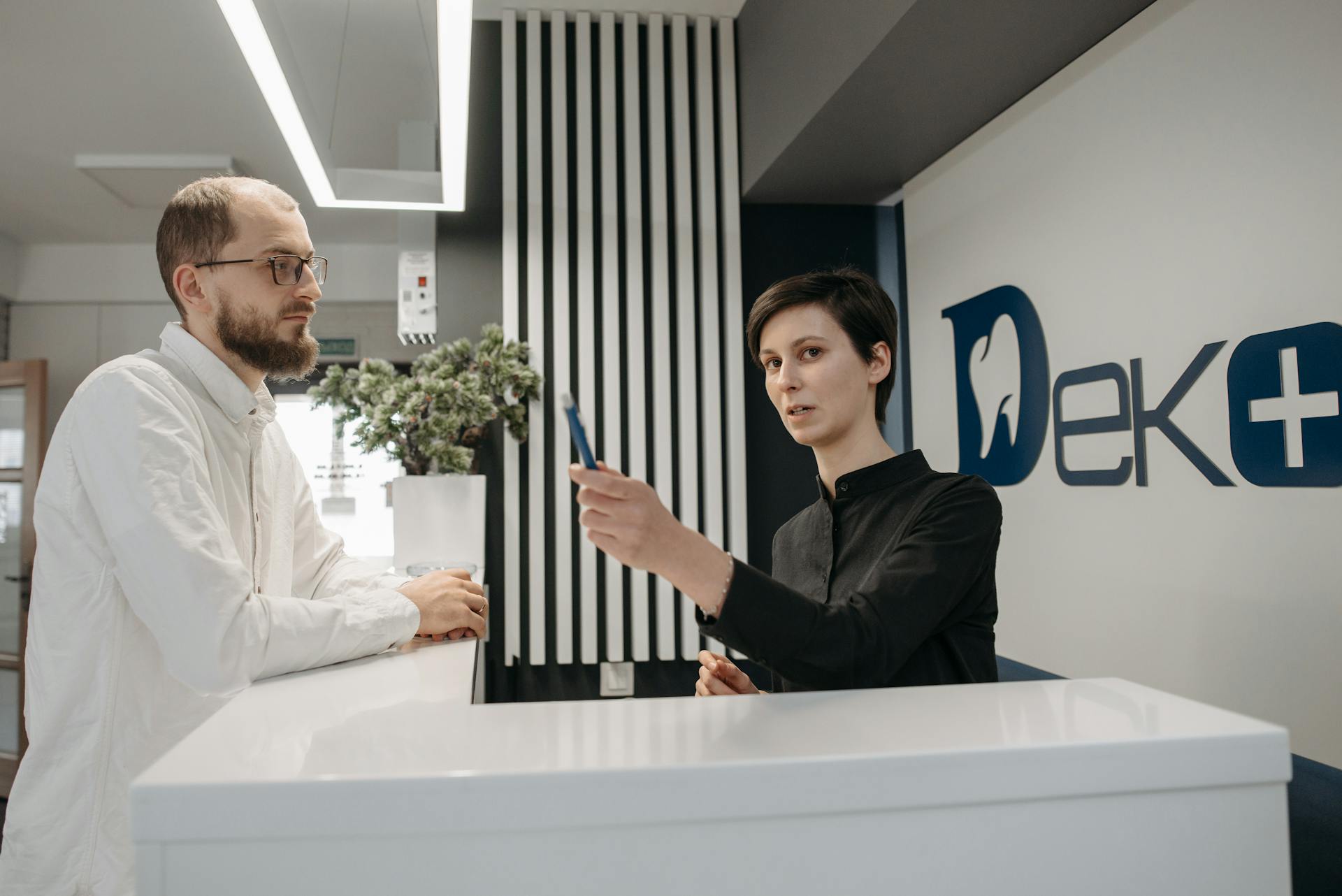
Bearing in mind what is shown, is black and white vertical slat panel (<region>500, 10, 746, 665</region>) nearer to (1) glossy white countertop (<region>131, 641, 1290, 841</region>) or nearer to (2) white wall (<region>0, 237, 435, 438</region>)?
(1) glossy white countertop (<region>131, 641, 1290, 841</region>)

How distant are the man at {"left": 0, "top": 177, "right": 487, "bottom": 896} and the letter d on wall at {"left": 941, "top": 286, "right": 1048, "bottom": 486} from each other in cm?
196

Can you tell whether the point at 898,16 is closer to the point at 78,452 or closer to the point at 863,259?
the point at 863,259

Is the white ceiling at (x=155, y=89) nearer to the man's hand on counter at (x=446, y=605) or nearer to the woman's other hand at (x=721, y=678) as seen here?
the man's hand on counter at (x=446, y=605)

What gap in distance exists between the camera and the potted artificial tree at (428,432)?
3043 mm

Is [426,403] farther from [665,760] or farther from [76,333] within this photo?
[76,333]

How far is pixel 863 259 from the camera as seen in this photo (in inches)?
150

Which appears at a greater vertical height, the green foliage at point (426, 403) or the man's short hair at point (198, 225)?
the man's short hair at point (198, 225)

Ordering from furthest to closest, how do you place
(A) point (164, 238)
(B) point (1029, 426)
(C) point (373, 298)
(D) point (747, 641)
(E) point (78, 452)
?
1. (C) point (373, 298)
2. (B) point (1029, 426)
3. (A) point (164, 238)
4. (E) point (78, 452)
5. (D) point (747, 641)

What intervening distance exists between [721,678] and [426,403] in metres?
1.99

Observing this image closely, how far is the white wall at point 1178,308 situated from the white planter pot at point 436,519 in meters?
1.95

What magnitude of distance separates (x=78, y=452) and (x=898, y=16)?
213cm

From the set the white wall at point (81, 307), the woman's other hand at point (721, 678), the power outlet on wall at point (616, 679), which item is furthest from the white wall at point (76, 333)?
the woman's other hand at point (721, 678)

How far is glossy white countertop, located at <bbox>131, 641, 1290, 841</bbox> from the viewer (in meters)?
0.64

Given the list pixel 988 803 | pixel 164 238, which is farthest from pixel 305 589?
pixel 988 803
